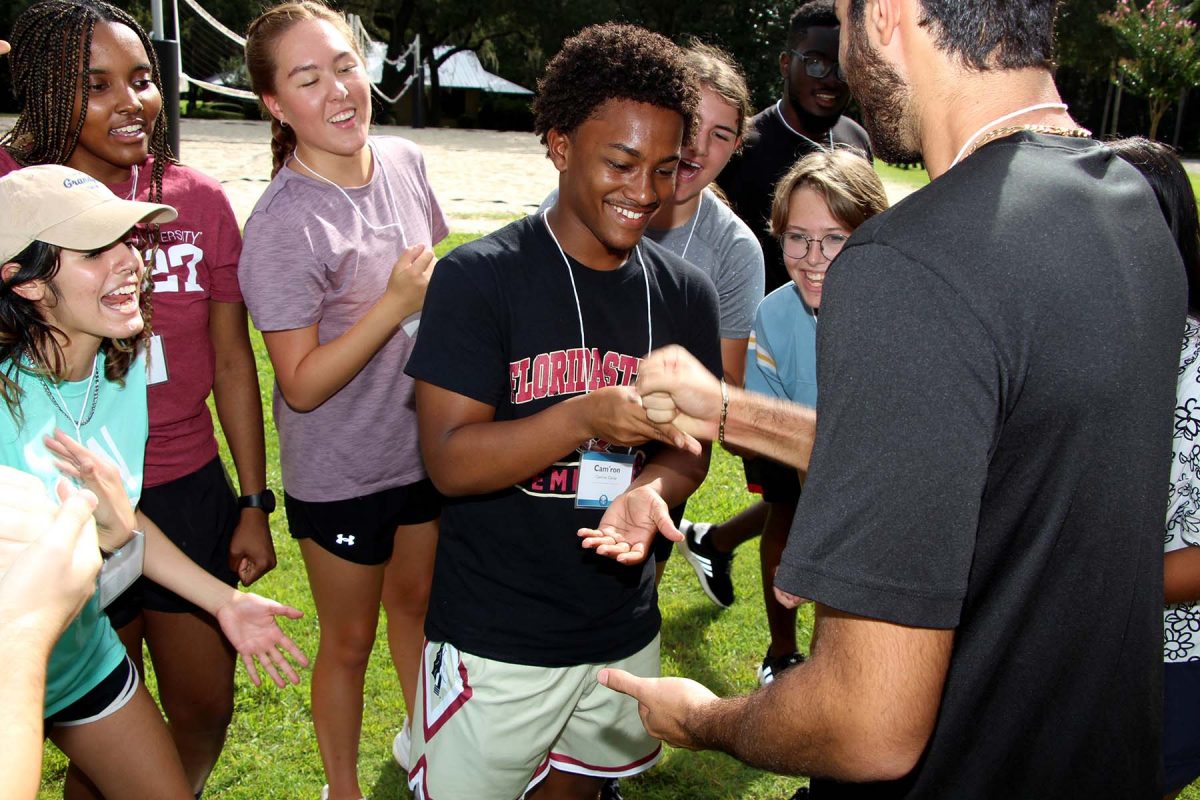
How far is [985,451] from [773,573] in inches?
111

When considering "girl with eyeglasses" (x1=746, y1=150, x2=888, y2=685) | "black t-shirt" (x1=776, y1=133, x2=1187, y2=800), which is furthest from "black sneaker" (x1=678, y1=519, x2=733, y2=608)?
"black t-shirt" (x1=776, y1=133, x2=1187, y2=800)

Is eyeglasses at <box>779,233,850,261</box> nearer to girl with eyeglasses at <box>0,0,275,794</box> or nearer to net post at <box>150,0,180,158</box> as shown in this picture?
girl with eyeglasses at <box>0,0,275,794</box>

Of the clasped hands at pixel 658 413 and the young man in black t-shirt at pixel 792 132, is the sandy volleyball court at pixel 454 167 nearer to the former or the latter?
the young man in black t-shirt at pixel 792 132

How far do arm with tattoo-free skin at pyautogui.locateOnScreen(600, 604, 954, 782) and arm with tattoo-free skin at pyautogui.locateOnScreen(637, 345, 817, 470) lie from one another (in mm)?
582

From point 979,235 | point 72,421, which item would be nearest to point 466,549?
point 72,421

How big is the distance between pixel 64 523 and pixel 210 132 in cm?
2571

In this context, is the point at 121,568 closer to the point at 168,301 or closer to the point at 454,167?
the point at 168,301

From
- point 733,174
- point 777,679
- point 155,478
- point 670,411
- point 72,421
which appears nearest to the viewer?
point 777,679

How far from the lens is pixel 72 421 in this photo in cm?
255

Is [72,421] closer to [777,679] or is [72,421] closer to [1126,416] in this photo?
[777,679]

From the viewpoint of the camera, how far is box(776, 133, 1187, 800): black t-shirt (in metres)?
1.28

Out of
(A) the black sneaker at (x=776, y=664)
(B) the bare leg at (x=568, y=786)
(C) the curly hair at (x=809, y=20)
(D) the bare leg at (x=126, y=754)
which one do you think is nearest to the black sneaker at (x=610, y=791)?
(B) the bare leg at (x=568, y=786)

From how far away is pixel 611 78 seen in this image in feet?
→ 8.56

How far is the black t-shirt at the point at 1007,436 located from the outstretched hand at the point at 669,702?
46cm
